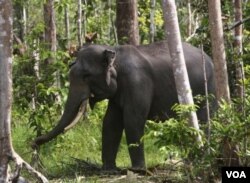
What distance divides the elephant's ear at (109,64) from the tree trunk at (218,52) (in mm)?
1732

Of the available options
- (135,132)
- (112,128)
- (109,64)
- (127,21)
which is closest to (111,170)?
(135,132)

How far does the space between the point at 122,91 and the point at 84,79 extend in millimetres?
550

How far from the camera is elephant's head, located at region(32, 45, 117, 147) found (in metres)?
8.71

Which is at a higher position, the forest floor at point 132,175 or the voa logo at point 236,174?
the voa logo at point 236,174

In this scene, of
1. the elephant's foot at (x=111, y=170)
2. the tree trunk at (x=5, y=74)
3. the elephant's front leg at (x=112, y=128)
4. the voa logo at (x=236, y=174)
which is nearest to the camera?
the voa logo at (x=236, y=174)

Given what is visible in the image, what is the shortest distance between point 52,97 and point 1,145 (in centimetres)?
303

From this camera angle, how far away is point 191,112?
22.0ft

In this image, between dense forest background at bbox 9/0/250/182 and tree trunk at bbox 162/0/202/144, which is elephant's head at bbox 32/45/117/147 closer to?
dense forest background at bbox 9/0/250/182

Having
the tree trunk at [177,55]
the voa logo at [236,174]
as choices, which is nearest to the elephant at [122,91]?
the tree trunk at [177,55]

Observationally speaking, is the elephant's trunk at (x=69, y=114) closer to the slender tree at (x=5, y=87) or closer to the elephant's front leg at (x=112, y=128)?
the elephant's front leg at (x=112, y=128)

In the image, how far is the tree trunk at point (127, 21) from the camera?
11180mm

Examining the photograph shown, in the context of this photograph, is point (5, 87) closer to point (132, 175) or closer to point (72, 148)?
point (132, 175)

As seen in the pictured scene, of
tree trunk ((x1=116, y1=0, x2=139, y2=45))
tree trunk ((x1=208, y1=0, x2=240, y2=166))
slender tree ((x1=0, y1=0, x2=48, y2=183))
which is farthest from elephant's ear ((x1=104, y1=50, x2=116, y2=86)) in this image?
tree trunk ((x1=116, y1=0, x2=139, y2=45))

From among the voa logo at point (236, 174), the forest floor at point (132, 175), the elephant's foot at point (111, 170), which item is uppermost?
the voa logo at point (236, 174)
